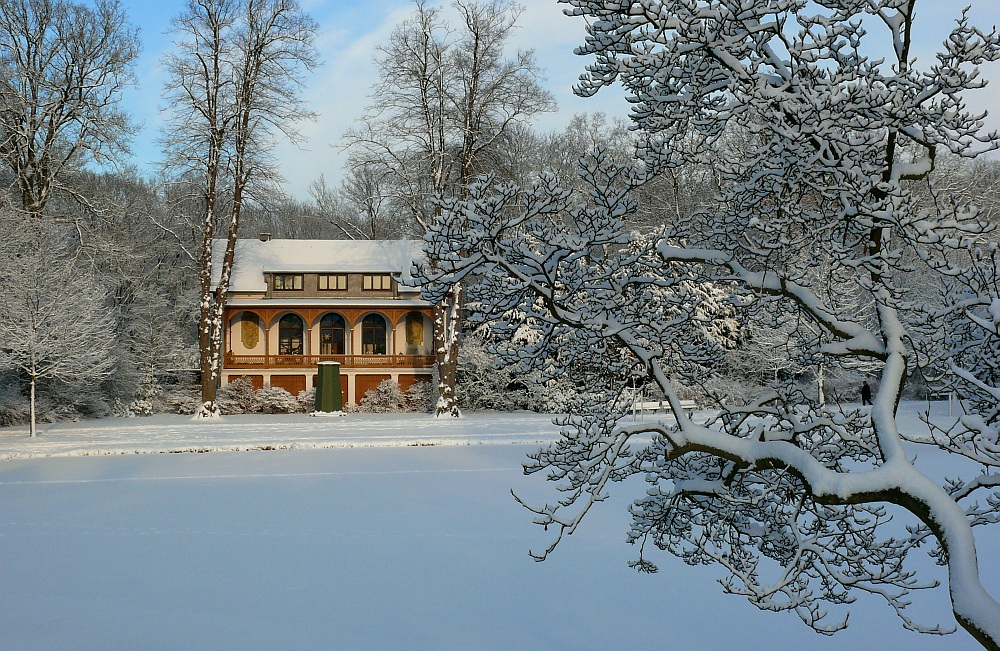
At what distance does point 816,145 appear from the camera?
14.0 feet

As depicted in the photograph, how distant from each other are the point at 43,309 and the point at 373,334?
15574 millimetres

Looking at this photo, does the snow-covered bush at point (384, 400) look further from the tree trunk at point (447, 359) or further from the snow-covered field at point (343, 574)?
the snow-covered field at point (343, 574)

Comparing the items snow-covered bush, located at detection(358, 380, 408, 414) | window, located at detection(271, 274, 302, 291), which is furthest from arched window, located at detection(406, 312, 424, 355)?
window, located at detection(271, 274, 302, 291)

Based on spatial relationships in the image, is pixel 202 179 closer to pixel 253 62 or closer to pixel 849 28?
pixel 253 62

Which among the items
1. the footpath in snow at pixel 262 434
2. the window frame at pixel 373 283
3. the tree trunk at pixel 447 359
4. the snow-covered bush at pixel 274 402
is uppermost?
the window frame at pixel 373 283

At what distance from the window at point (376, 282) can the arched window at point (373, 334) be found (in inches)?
74.3

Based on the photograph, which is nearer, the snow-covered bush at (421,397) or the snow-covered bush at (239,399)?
the snow-covered bush at (239,399)

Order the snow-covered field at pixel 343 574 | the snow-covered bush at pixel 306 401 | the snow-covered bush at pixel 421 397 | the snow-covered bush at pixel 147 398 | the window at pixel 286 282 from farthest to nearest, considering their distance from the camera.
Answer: the window at pixel 286 282, the snow-covered bush at pixel 421 397, the snow-covered bush at pixel 306 401, the snow-covered bush at pixel 147 398, the snow-covered field at pixel 343 574

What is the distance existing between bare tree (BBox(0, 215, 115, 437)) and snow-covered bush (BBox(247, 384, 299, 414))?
719cm

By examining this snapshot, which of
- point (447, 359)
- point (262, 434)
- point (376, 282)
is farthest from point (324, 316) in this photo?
point (262, 434)

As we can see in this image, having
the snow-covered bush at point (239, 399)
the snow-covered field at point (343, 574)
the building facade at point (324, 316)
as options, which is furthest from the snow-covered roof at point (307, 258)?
the snow-covered field at point (343, 574)

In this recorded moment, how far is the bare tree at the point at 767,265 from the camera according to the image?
3951 millimetres

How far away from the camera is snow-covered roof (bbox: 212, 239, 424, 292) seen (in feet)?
113

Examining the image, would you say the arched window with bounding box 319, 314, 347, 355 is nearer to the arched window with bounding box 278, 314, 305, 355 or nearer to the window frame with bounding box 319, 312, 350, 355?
the window frame with bounding box 319, 312, 350, 355
